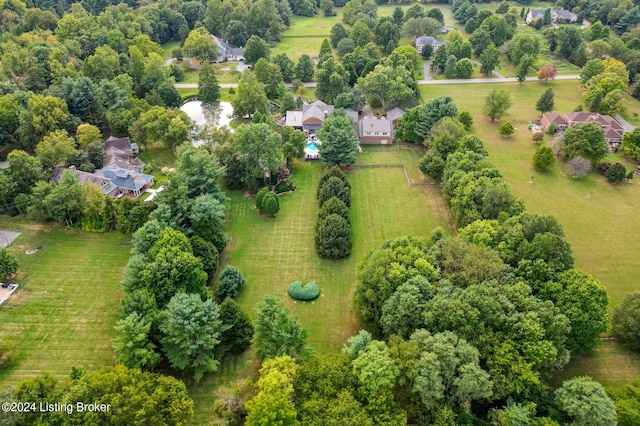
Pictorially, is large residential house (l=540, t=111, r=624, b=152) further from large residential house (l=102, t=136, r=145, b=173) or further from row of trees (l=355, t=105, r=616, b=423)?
large residential house (l=102, t=136, r=145, b=173)

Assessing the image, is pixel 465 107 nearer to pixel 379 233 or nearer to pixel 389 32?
pixel 389 32

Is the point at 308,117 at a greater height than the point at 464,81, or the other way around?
the point at 464,81

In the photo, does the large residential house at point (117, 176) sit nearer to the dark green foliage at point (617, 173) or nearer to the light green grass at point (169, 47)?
the light green grass at point (169, 47)

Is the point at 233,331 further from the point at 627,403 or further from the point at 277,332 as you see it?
the point at 627,403

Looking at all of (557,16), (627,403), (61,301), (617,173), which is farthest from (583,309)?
(557,16)

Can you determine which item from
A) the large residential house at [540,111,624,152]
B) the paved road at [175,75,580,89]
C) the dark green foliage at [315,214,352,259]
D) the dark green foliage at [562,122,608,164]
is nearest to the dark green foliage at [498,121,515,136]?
the large residential house at [540,111,624,152]

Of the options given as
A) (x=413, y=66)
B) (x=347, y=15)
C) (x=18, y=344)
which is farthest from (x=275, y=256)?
(x=347, y=15)

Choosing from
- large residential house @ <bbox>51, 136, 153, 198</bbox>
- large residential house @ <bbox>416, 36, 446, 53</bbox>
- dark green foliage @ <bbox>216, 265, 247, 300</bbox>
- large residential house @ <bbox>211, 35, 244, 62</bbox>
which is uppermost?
large residential house @ <bbox>416, 36, 446, 53</bbox>
